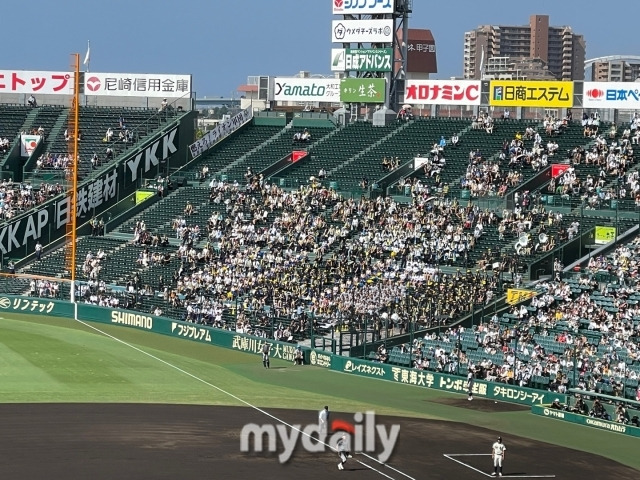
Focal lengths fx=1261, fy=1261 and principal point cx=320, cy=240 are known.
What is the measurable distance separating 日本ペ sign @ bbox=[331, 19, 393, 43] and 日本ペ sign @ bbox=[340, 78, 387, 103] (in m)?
2.52

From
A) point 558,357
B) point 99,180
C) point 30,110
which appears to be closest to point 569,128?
point 558,357

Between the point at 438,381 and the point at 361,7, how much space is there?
3422cm

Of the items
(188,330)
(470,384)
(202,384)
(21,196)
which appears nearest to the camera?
(470,384)

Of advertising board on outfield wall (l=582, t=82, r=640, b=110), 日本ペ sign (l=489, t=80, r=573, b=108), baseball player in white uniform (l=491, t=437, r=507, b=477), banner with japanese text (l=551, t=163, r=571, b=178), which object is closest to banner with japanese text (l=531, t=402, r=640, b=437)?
baseball player in white uniform (l=491, t=437, r=507, b=477)

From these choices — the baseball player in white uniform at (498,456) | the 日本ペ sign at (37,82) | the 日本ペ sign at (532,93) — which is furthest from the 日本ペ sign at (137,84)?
the baseball player in white uniform at (498,456)

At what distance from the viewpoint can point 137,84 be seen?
89938 mm

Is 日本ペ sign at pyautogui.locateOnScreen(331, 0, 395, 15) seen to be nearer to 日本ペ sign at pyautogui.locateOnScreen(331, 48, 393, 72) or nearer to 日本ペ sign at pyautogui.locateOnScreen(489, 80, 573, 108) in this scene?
日本ペ sign at pyautogui.locateOnScreen(331, 48, 393, 72)

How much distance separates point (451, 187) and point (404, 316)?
561 inches

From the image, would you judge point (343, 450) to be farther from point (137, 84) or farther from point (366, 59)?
point (137, 84)

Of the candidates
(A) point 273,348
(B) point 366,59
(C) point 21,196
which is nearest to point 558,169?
(B) point 366,59

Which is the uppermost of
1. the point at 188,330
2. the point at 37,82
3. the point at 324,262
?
the point at 37,82

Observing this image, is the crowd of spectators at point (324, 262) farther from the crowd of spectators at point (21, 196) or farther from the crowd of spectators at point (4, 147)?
the crowd of spectators at point (4, 147)

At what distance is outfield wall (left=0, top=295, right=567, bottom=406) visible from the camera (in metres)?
49.1

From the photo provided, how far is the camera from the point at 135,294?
67188 mm
